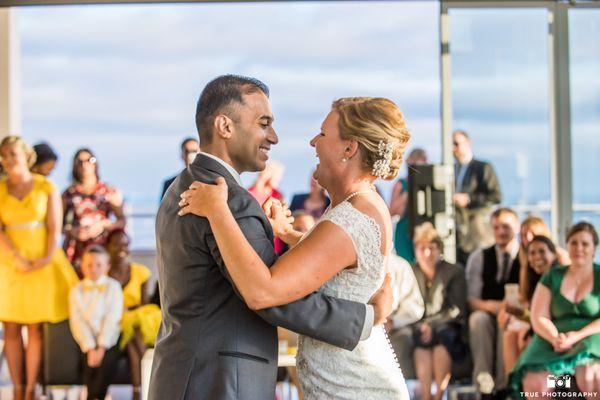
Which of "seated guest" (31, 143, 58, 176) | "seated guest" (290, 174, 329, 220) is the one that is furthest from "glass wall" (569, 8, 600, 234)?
"seated guest" (31, 143, 58, 176)

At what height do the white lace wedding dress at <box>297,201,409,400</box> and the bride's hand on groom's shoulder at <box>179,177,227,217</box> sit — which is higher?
the bride's hand on groom's shoulder at <box>179,177,227,217</box>

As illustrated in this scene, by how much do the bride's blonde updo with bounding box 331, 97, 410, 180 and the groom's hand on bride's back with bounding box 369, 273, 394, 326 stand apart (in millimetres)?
299

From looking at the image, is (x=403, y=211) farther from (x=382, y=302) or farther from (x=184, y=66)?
(x=184, y=66)

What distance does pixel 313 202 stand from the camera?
7203 mm

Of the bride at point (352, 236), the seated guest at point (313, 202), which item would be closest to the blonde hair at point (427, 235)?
the seated guest at point (313, 202)

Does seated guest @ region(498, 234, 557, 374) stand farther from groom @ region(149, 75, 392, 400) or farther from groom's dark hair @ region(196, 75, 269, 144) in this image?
groom's dark hair @ region(196, 75, 269, 144)

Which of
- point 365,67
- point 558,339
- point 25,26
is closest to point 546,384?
point 558,339

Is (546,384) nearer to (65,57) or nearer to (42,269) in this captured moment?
(42,269)

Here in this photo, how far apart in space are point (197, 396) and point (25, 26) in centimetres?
3465

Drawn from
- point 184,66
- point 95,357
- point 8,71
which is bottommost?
point 95,357

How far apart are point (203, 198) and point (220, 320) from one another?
0.29m

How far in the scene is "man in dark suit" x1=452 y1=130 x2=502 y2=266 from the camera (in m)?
6.94

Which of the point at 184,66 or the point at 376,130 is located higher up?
the point at 184,66

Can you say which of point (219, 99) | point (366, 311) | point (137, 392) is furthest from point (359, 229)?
point (137, 392)
